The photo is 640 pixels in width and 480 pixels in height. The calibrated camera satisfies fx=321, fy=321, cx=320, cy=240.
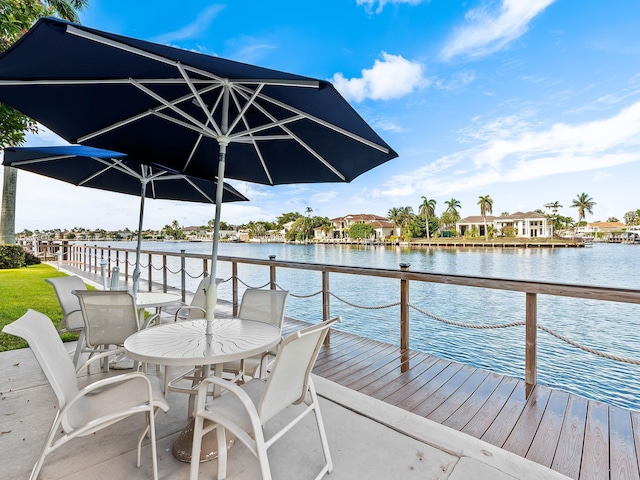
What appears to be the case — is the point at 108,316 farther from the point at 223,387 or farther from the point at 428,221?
the point at 428,221

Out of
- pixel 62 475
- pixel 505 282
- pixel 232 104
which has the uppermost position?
pixel 232 104

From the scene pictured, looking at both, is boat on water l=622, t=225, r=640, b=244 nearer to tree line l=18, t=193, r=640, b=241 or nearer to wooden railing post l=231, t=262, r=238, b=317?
tree line l=18, t=193, r=640, b=241

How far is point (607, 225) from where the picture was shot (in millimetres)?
74625

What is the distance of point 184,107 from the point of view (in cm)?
280

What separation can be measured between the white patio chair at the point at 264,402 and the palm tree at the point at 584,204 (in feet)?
271

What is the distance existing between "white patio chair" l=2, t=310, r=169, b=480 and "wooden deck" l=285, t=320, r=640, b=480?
172 centimetres

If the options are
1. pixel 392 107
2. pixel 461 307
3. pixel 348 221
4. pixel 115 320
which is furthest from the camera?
pixel 348 221

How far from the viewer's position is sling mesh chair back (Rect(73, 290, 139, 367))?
2.70 m

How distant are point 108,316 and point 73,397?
1.35 m

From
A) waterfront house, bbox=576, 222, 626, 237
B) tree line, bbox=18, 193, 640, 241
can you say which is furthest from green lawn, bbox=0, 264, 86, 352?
waterfront house, bbox=576, 222, 626, 237

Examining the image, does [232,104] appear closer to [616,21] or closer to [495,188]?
[616,21]

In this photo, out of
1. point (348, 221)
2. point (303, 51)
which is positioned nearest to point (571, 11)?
point (303, 51)

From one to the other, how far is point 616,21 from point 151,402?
767 inches

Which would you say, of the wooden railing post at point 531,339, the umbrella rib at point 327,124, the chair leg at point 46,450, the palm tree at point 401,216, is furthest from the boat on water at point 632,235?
the chair leg at point 46,450
